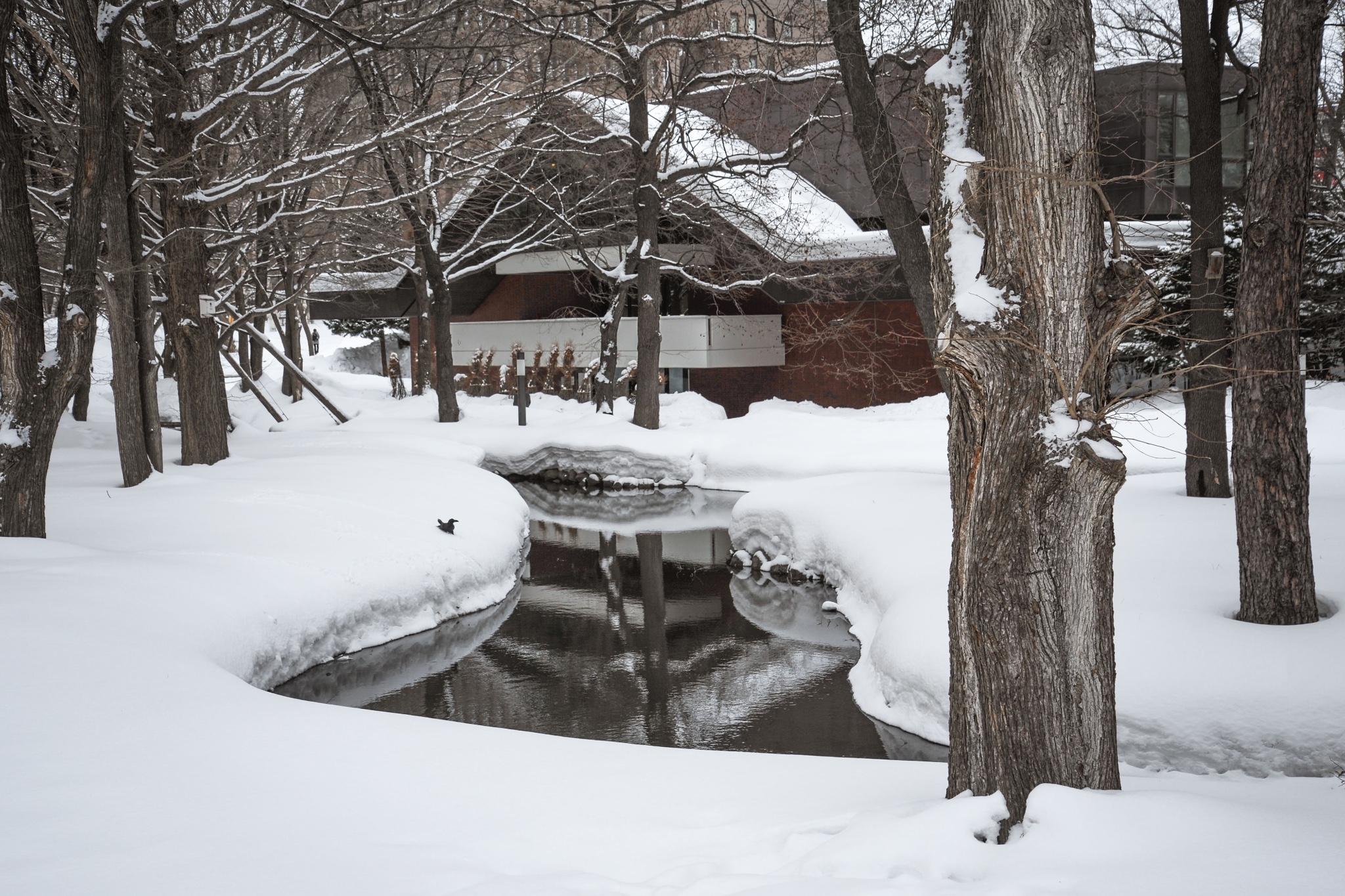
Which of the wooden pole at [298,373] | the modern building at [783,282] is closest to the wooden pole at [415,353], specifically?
the modern building at [783,282]

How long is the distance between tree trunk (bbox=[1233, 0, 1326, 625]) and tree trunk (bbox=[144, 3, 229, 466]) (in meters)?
9.37

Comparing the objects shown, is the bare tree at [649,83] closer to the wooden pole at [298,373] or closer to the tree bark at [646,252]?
the tree bark at [646,252]

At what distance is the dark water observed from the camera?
6.62m

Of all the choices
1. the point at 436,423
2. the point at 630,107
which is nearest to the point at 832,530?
the point at 630,107

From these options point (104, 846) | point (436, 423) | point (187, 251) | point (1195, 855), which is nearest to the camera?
point (1195, 855)

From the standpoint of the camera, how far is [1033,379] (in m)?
3.44

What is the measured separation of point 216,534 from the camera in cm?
855

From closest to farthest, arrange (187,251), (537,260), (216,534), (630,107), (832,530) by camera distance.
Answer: (216,534)
(832,530)
(187,251)
(630,107)
(537,260)

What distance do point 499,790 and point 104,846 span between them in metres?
1.45

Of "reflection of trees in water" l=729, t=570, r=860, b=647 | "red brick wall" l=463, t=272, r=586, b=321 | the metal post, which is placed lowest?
"reflection of trees in water" l=729, t=570, r=860, b=647

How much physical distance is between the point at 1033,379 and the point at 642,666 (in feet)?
17.6

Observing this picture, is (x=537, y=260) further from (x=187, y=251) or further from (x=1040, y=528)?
(x=1040, y=528)

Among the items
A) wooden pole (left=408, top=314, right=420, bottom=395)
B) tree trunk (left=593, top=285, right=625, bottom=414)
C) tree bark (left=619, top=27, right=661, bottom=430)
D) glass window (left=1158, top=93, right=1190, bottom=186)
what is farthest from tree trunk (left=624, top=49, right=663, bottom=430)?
wooden pole (left=408, top=314, right=420, bottom=395)

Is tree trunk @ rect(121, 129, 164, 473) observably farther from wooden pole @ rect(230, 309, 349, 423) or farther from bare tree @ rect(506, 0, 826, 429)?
bare tree @ rect(506, 0, 826, 429)
